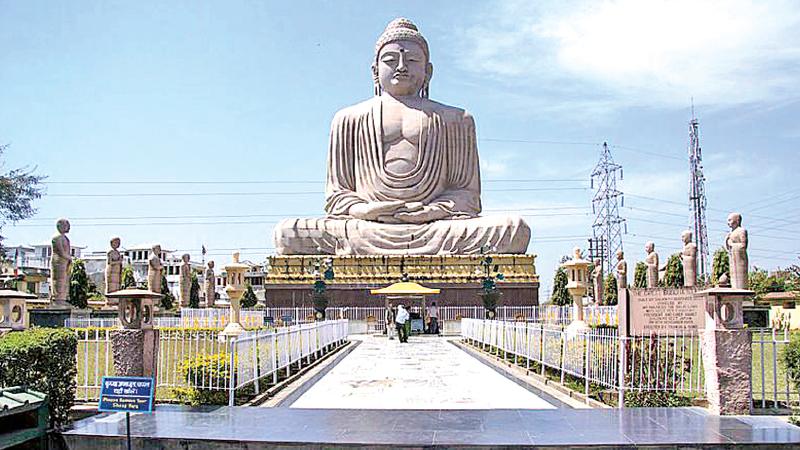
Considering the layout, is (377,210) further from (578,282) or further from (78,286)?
(78,286)

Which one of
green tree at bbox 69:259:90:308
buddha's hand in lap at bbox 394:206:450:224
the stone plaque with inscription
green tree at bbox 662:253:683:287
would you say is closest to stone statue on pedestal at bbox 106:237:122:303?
buddha's hand in lap at bbox 394:206:450:224

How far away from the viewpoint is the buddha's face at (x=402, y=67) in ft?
109

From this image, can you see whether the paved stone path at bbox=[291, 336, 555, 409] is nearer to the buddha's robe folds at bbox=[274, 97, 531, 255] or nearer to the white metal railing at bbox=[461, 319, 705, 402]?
the white metal railing at bbox=[461, 319, 705, 402]

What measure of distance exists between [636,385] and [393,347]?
1138cm

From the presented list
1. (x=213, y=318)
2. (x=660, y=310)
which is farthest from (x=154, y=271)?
(x=660, y=310)

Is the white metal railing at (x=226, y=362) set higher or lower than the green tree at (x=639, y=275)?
lower

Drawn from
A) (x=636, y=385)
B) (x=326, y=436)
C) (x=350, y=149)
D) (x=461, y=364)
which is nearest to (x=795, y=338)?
(x=636, y=385)

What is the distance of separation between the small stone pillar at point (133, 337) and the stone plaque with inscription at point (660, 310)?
260 inches

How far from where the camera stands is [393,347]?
20766 mm

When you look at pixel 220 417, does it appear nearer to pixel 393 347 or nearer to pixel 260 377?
pixel 260 377

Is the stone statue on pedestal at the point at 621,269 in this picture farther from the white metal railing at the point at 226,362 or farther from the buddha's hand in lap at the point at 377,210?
the white metal railing at the point at 226,362

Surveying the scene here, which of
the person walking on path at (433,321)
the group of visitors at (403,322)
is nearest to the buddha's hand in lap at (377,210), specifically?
the group of visitors at (403,322)

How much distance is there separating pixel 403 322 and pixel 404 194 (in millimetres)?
11366

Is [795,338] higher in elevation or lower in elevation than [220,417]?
higher
